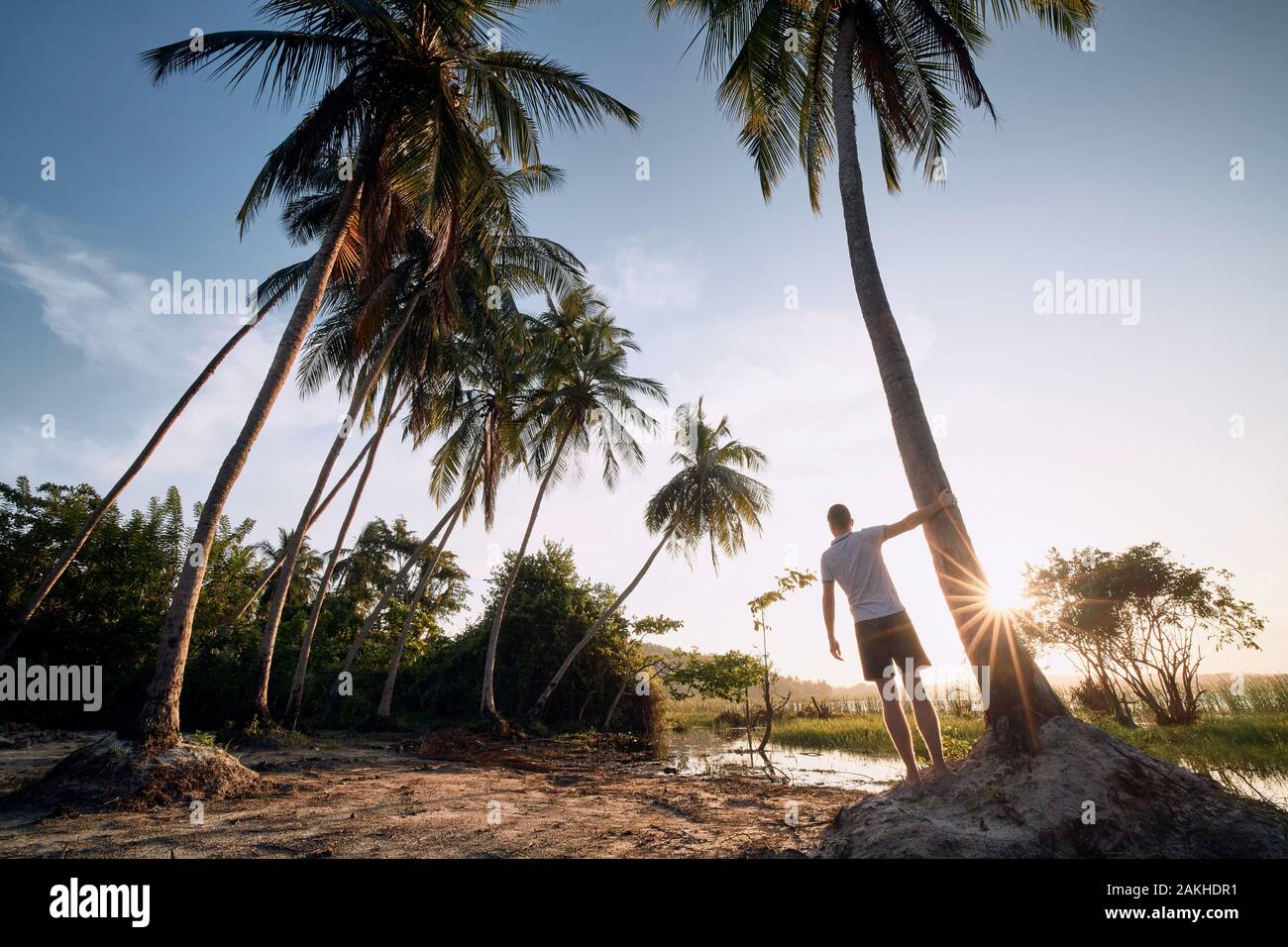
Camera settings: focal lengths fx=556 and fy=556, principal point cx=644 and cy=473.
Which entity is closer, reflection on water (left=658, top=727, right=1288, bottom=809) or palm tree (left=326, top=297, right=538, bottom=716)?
reflection on water (left=658, top=727, right=1288, bottom=809)

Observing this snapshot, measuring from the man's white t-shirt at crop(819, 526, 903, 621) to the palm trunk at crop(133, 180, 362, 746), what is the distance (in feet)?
23.6

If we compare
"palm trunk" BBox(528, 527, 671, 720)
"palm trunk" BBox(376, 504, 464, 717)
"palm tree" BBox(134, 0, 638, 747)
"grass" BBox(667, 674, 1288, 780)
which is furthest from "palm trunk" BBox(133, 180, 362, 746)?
"palm trunk" BBox(528, 527, 671, 720)

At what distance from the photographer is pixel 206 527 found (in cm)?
724

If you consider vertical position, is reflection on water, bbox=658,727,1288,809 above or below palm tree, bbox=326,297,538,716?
below

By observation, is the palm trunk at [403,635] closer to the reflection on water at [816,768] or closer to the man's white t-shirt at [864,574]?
the reflection on water at [816,768]

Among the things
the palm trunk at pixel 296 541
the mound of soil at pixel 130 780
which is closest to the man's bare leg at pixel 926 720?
the mound of soil at pixel 130 780

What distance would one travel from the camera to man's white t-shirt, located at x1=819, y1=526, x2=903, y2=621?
4219mm

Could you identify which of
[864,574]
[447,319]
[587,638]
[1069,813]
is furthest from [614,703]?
[1069,813]

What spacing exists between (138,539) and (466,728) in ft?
36.0

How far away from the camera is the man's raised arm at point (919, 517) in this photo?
4.48 m

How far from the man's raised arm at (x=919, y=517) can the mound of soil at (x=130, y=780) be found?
708 cm

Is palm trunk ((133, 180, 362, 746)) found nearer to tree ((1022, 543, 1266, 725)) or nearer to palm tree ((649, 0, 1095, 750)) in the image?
palm tree ((649, 0, 1095, 750))

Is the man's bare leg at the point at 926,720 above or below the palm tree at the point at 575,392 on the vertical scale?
below
